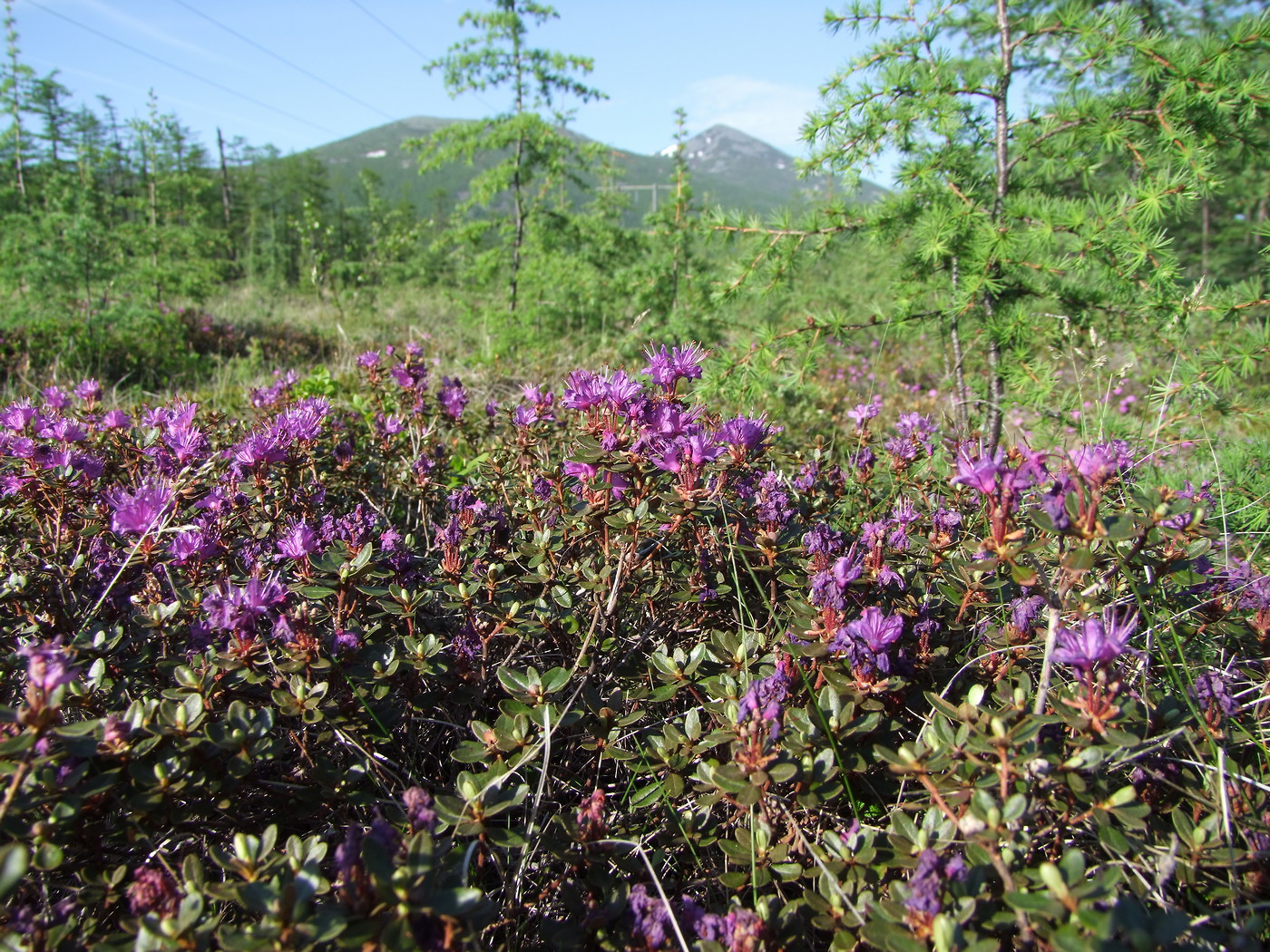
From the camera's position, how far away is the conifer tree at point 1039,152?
101 inches

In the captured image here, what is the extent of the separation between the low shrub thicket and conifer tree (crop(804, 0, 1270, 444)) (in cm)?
105

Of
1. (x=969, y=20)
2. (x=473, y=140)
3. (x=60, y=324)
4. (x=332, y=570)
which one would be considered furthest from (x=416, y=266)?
(x=332, y=570)

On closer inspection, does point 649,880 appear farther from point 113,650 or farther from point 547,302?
point 547,302

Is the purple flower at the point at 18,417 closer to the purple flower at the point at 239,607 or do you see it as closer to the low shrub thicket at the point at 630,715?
the low shrub thicket at the point at 630,715

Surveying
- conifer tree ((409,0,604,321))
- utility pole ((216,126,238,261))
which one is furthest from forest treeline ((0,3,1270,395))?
utility pole ((216,126,238,261))

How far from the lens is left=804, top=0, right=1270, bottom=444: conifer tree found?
256cm

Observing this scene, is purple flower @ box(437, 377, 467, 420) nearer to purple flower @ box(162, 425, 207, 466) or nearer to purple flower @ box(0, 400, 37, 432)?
purple flower @ box(162, 425, 207, 466)

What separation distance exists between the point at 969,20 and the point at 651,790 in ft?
13.1

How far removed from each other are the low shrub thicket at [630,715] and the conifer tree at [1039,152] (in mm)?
1046

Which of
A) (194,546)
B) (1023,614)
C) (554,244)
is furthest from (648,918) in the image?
(554,244)

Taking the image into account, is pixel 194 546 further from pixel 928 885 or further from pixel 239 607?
pixel 928 885

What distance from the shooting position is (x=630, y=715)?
1.50 m

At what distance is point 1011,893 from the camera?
2.89ft

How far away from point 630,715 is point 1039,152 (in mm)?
3225
